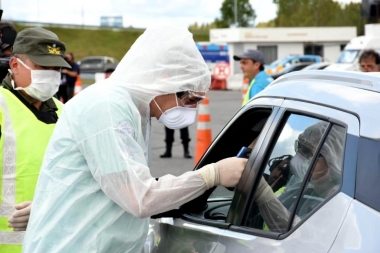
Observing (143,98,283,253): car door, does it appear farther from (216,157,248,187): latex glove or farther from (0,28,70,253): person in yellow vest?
(0,28,70,253): person in yellow vest

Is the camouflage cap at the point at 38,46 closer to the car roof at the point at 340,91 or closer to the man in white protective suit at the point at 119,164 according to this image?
the man in white protective suit at the point at 119,164

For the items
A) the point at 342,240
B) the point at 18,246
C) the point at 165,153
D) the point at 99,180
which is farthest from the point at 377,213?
the point at 165,153

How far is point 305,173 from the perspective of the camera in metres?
2.75

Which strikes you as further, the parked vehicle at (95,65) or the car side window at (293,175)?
the parked vehicle at (95,65)

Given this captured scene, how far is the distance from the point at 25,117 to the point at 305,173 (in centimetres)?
191

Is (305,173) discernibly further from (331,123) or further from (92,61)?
(92,61)

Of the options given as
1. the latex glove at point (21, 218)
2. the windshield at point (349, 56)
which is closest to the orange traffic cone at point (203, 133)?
the latex glove at point (21, 218)

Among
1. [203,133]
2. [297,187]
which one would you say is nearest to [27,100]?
[297,187]

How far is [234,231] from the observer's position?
3.00 m

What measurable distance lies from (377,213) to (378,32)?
29.2 metres

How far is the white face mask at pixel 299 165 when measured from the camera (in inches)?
110

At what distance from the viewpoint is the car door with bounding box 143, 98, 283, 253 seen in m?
3.15

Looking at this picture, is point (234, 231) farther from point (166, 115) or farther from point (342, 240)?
point (342, 240)

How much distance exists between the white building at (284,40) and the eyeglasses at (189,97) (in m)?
44.6
